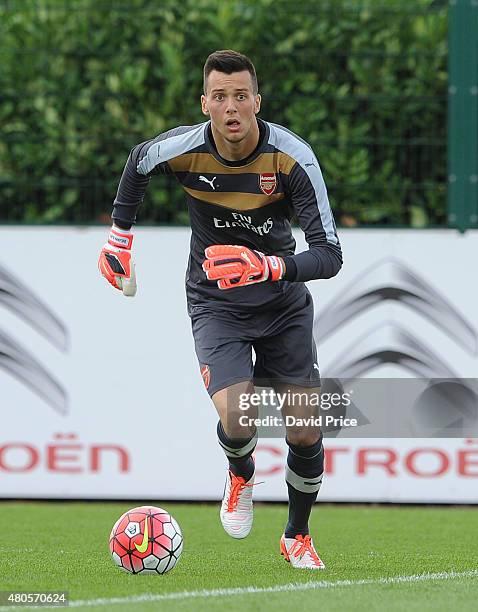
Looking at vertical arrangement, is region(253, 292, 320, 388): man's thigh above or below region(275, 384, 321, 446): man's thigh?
above

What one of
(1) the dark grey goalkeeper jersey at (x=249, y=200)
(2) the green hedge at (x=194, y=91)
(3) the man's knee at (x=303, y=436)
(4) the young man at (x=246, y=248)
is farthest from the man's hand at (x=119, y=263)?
(2) the green hedge at (x=194, y=91)

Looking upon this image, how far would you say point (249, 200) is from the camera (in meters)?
7.18

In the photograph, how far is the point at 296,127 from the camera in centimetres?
1088

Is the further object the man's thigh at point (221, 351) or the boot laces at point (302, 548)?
the boot laces at point (302, 548)

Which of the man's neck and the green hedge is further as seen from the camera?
the green hedge

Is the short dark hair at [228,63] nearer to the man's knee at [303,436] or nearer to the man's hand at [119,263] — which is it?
the man's hand at [119,263]

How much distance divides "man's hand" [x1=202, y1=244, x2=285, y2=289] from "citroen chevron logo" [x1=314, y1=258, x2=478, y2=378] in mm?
3798

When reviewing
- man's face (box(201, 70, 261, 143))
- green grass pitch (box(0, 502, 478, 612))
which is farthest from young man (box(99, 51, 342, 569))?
green grass pitch (box(0, 502, 478, 612))

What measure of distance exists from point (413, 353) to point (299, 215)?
369cm

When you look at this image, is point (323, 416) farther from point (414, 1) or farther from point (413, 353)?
point (414, 1)

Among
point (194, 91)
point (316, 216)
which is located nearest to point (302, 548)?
point (316, 216)

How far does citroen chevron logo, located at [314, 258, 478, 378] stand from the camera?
34.5ft

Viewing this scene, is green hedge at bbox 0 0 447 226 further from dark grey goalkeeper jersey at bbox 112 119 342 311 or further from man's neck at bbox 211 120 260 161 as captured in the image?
man's neck at bbox 211 120 260 161

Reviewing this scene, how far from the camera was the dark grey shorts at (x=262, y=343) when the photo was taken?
7.27m
